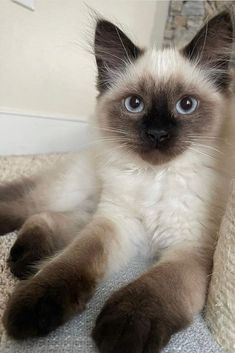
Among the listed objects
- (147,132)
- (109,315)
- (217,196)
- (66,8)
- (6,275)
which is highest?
(66,8)

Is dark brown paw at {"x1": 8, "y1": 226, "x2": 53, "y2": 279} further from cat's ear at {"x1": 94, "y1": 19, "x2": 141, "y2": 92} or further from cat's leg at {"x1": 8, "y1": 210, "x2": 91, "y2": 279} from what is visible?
cat's ear at {"x1": 94, "y1": 19, "x2": 141, "y2": 92}

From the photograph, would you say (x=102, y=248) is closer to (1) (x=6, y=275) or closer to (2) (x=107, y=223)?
(2) (x=107, y=223)

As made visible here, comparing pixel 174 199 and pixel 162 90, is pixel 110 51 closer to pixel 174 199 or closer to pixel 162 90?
pixel 162 90

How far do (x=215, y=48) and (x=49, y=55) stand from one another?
1531mm

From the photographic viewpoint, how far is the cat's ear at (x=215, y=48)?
3.78 ft

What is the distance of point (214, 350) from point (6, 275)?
1.88ft

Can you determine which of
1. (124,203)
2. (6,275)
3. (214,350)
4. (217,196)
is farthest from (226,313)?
(6,275)

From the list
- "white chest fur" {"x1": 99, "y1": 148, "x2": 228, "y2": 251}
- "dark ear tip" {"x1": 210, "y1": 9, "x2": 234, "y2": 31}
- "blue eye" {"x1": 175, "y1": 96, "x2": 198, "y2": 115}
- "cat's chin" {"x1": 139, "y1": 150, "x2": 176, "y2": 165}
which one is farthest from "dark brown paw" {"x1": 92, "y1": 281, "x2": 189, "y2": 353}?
"dark ear tip" {"x1": 210, "y1": 9, "x2": 234, "y2": 31}

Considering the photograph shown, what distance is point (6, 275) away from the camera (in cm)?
105

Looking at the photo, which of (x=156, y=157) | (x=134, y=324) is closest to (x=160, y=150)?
(x=156, y=157)

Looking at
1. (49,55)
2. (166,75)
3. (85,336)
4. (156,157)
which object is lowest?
(85,336)

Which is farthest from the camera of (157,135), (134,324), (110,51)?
(110,51)

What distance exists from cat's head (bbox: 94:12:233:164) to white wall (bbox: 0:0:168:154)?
2.28 feet

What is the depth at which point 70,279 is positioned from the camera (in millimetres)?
846
